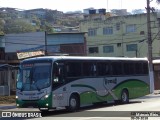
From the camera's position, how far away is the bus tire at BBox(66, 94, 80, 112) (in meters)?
21.6

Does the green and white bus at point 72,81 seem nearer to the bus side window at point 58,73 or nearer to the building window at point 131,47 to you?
the bus side window at point 58,73

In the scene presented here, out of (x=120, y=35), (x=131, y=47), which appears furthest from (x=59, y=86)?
(x=120, y=35)

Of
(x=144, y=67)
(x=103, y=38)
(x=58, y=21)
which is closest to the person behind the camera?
(x=144, y=67)

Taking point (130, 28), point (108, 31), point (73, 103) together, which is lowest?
point (73, 103)

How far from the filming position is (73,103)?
22.0m

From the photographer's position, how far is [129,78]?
27.3m

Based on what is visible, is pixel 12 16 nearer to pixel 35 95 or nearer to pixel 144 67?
pixel 144 67

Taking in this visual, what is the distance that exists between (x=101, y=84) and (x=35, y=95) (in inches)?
216

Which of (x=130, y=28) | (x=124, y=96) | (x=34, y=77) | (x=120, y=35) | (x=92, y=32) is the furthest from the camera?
(x=92, y=32)

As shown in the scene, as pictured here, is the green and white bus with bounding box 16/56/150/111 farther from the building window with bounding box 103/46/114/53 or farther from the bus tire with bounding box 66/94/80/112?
the building window with bounding box 103/46/114/53

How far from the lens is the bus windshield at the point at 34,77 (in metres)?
20.6

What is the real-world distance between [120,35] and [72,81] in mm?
52182

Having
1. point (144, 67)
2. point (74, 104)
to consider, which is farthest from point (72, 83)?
point (144, 67)

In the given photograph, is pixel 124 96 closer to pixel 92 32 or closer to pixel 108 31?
pixel 108 31
